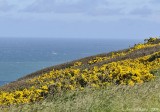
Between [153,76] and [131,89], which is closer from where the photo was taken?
[131,89]

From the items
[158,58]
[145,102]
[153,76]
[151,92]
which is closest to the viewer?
[145,102]

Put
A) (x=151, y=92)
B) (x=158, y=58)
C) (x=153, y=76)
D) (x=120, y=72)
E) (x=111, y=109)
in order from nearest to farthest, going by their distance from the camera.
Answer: (x=111, y=109), (x=151, y=92), (x=153, y=76), (x=120, y=72), (x=158, y=58)

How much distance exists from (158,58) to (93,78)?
4452 millimetres

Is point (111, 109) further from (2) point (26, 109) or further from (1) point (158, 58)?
(1) point (158, 58)

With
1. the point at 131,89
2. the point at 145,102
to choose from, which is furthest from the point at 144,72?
the point at 145,102

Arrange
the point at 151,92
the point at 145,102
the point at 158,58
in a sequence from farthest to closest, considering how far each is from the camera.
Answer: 1. the point at 158,58
2. the point at 151,92
3. the point at 145,102

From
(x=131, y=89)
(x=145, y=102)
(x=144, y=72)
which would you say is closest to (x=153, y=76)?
(x=144, y=72)

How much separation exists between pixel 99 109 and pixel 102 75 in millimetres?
8417

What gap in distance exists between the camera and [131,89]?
13.9 metres

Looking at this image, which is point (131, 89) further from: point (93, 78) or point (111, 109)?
point (93, 78)

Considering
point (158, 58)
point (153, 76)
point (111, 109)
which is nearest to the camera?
point (111, 109)

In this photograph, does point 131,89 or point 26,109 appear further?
point 131,89

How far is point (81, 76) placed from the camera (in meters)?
20.4

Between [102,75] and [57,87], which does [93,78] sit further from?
[57,87]
